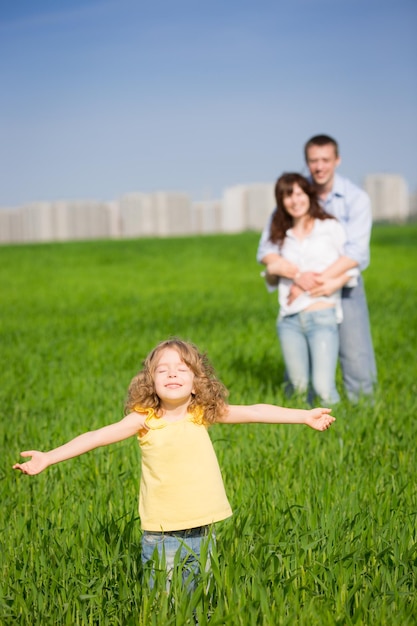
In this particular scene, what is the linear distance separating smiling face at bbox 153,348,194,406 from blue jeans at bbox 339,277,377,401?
361 centimetres

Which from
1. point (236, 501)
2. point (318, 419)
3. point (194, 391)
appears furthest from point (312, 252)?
point (194, 391)

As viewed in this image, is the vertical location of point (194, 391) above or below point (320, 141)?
below

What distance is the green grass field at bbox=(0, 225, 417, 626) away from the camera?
295 centimetres

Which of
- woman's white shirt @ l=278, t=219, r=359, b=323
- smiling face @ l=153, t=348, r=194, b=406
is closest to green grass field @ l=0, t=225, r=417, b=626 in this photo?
smiling face @ l=153, t=348, r=194, b=406

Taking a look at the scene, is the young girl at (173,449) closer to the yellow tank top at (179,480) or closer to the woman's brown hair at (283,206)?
the yellow tank top at (179,480)

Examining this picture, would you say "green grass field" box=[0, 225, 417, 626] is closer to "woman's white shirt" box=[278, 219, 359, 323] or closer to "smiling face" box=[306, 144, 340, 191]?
"woman's white shirt" box=[278, 219, 359, 323]

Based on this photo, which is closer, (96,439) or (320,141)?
(96,439)

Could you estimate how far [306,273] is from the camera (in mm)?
5910

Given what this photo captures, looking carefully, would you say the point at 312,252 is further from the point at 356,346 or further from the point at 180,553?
the point at 180,553

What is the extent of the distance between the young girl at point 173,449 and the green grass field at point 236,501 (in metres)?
0.15

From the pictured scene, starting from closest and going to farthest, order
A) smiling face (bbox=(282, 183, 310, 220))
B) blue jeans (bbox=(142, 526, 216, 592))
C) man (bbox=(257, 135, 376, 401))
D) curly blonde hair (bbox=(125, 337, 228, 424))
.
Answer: blue jeans (bbox=(142, 526, 216, 592)) → curly blonde hair (bbox=(125, 337, 228, 424)) → smiling face (bbox=(282, 183, 310, 220)) → man (bbox=(257, 135, 376, 401))

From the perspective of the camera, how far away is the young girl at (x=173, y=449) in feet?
9.57

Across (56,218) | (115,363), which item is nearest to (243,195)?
(56,218)

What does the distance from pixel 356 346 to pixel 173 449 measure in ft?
12.4
